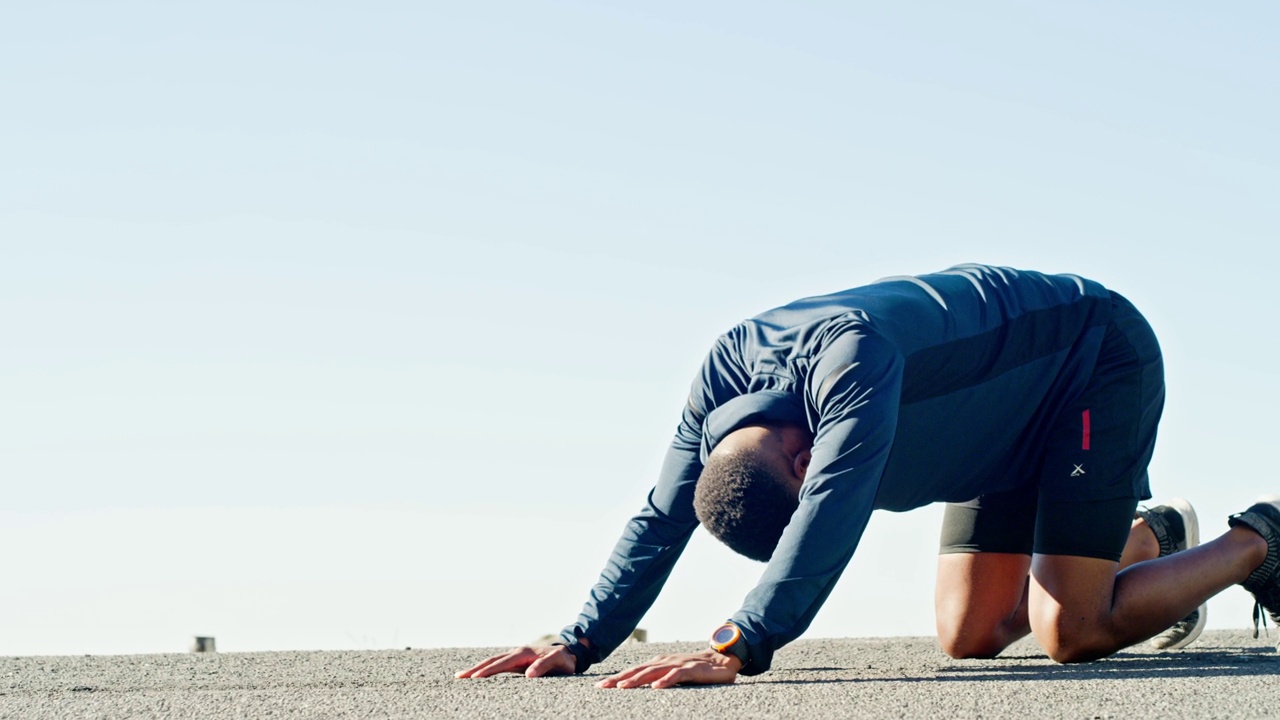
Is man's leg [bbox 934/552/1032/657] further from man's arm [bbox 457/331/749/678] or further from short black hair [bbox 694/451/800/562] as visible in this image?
short black hair [bbox 694/451/800/562]

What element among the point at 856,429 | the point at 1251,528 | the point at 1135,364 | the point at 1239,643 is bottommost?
the point at 1239,643

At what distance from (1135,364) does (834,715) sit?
2294 mm

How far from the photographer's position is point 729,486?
365cm

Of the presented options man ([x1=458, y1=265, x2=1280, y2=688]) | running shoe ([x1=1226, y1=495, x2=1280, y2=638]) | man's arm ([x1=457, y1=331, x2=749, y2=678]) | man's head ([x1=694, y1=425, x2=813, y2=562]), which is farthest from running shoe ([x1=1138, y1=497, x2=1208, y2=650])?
man's head ([x1=694, y1=425, x2=813, y2=562])

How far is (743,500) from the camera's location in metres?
3.65

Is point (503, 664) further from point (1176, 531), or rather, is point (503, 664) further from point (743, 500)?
point (1176, 531)

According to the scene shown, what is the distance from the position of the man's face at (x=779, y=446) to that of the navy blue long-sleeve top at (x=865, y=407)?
4cm

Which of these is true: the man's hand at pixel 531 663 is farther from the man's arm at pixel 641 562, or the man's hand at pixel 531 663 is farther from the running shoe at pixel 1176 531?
the running shoe at pixel 1176 531

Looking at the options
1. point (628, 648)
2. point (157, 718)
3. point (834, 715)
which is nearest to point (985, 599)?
point (628, 648)

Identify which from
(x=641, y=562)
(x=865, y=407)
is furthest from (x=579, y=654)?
(x=865, y=407)

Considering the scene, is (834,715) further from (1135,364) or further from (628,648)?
(628,648)

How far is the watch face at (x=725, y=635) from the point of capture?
3488 millimetres

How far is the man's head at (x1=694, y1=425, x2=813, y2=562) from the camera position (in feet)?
Answer: 12.0

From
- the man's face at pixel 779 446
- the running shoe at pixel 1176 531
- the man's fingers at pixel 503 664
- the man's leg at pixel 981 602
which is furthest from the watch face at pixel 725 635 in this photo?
the running shoe at pixel 1176 531
